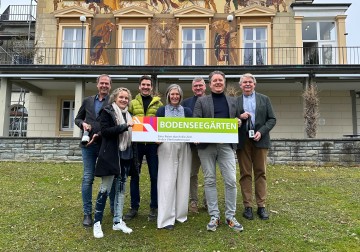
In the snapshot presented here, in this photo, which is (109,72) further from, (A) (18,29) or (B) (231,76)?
(A) (18,29)

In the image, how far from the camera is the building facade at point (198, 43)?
17.4m

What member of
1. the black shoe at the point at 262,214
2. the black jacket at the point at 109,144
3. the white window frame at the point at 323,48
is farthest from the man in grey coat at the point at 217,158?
the white window frame at the point at 323,48

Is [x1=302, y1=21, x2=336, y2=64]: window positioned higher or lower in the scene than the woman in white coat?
higher

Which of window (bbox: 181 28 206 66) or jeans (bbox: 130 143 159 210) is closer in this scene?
jeans (bbox: 130 143 159 210)

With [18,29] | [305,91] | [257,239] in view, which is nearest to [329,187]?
[257,239]

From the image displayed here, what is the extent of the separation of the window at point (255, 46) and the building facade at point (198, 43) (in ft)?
0.17

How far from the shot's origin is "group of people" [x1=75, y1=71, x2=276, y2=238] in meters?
4.51

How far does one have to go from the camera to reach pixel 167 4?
1817cm

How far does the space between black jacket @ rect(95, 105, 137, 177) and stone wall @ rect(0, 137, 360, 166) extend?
7784 millimetres

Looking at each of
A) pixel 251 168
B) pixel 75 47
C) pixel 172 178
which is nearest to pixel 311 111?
pixel 251 168

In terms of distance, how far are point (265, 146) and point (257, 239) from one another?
4.53 feet

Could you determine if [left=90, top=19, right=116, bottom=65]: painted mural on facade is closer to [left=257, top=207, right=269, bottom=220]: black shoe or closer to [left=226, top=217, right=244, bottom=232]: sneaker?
[left=257, top=207, right=269, bottom=220]: black shoe

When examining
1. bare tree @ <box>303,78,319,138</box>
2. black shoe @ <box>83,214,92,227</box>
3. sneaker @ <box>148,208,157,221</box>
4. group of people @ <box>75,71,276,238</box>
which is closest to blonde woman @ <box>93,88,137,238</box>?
group of people @ <box>75,71,276,238</box>

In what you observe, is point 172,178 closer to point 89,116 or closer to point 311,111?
point 89,116
